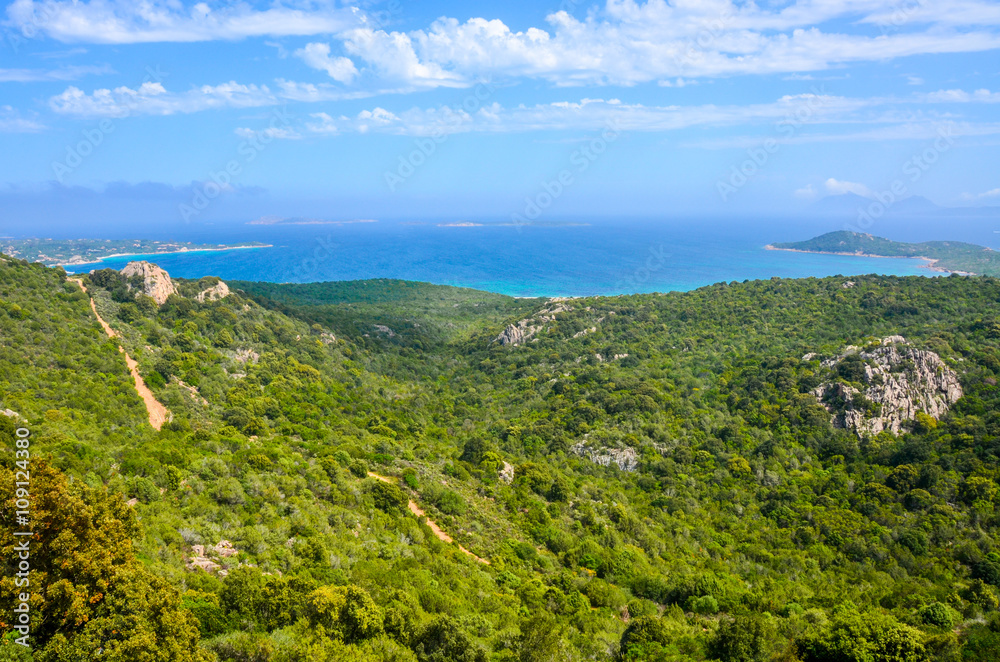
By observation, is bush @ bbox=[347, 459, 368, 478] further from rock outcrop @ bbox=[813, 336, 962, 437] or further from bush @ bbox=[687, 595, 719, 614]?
rock outcrop @ bbox=[813, 336, 962, 437]

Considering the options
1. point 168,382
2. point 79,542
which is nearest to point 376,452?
point 168,382

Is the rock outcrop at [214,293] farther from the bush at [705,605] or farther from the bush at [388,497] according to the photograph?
the bush at [705,605]

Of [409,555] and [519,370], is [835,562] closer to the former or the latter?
[409,555]

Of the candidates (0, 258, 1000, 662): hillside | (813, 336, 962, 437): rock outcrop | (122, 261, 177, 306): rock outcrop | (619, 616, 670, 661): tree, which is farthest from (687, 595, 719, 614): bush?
(122, 261, 177, 306): rock outcrop

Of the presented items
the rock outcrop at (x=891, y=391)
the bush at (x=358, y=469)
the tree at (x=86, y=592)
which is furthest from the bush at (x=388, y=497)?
the rock outcrop at (x=891, y=391)

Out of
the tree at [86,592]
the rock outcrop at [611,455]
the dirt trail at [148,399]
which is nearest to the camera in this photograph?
the tree at [86,592]
